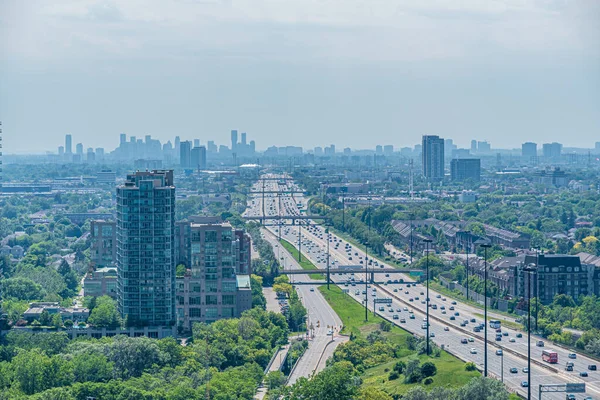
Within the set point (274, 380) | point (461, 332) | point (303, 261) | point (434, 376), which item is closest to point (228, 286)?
point (461, 332)

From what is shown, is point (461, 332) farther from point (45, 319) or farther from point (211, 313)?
point (45, 319)

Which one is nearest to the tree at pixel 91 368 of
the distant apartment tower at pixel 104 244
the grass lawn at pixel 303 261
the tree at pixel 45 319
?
the tree at pixel 45 319

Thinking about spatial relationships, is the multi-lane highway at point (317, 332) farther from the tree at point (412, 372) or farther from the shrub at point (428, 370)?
the shrub at point (428, 370)

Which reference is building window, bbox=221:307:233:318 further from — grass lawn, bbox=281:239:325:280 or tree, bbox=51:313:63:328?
grass lawn, bbox=281:239:325:280

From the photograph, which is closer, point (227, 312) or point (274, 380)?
point (274, 380)

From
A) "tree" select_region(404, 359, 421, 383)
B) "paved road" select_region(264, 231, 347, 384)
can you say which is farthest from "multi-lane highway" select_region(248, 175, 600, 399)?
"tree" select_region(404, 359, 421, 383)

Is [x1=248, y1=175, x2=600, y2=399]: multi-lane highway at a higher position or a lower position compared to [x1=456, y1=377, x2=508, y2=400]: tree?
lower
